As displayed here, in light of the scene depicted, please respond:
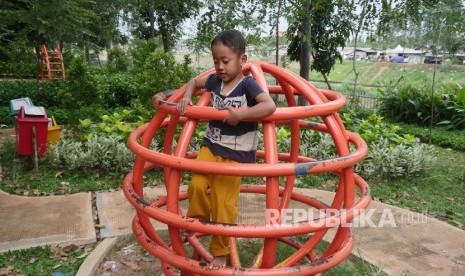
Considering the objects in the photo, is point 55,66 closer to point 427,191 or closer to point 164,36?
point 164,36

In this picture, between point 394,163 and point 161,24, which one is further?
point 161,24

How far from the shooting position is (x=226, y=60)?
205 cm

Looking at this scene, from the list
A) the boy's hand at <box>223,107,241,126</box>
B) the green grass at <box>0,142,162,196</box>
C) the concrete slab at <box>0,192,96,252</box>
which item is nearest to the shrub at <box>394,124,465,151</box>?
the green grass at <box>0,142,162,196</box>

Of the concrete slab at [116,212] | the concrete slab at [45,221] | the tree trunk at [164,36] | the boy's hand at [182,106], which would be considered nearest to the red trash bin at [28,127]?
the concrete slab at [45,221]

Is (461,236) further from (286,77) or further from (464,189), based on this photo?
(286,77)

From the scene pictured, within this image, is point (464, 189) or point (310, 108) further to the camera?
point (464, 189)

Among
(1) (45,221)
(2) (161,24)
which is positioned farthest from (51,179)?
(2) (161,24)

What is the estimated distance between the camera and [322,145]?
603cm

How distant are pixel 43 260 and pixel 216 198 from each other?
1.76m

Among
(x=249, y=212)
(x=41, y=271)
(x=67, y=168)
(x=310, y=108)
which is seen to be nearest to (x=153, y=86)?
(x=67, y=168)

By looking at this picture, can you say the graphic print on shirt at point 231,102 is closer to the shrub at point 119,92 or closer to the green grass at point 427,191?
→ the green grass at point 427,191

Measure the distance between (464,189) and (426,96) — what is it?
5.21 meters

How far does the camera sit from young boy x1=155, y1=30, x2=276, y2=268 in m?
2.04

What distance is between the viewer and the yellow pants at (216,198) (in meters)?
2.14
